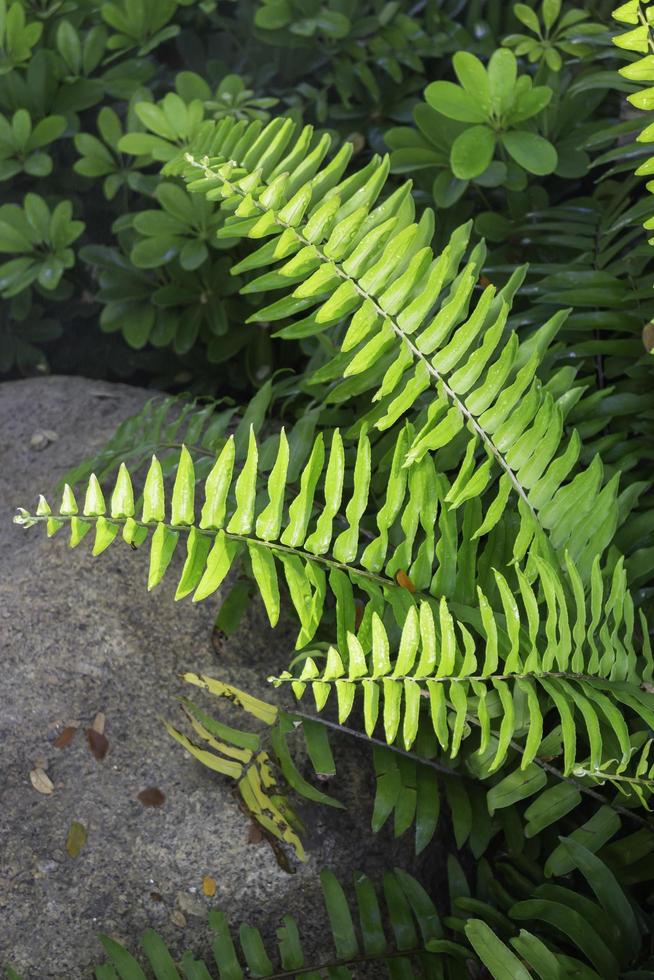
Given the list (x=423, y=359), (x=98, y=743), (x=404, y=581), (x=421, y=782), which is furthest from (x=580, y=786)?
(x=98, y=743)

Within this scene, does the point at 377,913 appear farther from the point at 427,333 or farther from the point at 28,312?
the point at 28,312

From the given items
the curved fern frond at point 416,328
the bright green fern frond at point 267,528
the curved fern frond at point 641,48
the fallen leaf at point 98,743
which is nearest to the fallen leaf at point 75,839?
the fallen leaf at point 98,743

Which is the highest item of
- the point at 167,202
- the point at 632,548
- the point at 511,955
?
the point at 167,202

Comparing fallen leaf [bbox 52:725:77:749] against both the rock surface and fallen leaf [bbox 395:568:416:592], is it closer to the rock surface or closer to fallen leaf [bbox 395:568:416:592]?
the rock surface

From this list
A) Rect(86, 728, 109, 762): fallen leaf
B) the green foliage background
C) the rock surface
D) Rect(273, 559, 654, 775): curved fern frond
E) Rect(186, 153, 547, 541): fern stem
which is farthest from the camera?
Rect(86, 728, 109, 762): fallen leaf

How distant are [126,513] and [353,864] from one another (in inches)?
29.3

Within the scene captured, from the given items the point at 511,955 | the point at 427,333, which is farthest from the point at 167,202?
the point at 511,955

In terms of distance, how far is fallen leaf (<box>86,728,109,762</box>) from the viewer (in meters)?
1.63

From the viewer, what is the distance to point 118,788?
1606mm

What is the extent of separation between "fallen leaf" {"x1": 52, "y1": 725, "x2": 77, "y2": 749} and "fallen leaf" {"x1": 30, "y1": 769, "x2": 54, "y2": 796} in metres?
0.05

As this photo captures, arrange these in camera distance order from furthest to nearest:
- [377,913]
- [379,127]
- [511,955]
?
[379,127] → [377,913] → [511,955]

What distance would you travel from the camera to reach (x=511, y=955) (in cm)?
121

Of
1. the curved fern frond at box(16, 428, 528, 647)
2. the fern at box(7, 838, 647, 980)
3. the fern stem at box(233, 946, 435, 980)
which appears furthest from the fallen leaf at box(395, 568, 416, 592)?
the fern stem at box(233, 946, 435, 980)

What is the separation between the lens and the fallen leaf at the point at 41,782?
1590 mm
